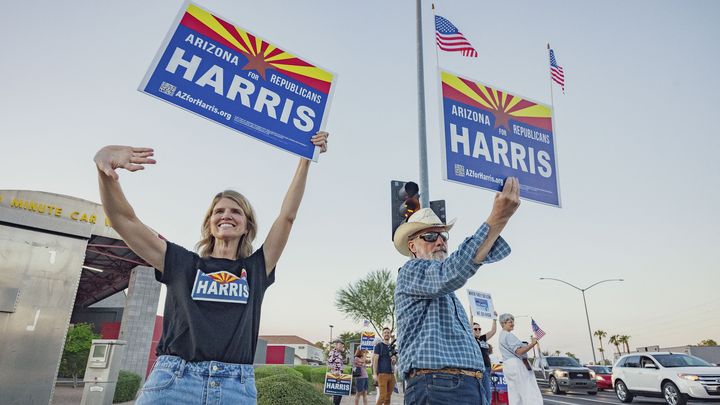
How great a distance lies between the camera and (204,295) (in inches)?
84.2

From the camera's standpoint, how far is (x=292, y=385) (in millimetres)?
7707

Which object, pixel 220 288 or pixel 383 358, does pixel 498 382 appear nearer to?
pixel 383 358

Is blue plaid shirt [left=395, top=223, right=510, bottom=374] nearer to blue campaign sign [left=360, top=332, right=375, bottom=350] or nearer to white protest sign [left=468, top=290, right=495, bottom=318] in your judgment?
white protest sign [left=468, top=290, right=495, bottom=318]

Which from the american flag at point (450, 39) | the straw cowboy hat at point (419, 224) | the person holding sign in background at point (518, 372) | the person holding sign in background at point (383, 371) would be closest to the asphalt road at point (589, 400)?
the person holding sign in background at point (383, 371)

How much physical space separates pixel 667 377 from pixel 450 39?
13.0 meters

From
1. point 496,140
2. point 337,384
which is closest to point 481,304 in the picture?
point 337,384

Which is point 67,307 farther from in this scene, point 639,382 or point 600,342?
point 600,342

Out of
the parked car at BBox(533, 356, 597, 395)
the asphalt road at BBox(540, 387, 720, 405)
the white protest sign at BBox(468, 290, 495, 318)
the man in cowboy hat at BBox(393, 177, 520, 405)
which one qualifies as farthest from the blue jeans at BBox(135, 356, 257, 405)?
the parked car at BBox(533, 356, 597, 395)

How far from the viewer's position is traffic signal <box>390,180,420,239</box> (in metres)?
6.68

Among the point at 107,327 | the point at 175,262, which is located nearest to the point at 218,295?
the point at 175,262

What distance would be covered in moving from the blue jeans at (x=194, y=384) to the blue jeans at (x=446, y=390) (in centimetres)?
100

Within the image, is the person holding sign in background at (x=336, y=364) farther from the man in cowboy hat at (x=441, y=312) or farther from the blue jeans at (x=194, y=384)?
the blue jeans at (x=194, y=384)

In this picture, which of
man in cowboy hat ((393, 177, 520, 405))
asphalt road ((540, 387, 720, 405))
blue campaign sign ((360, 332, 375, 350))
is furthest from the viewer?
asphalt road ((540, 387, 720, 405))

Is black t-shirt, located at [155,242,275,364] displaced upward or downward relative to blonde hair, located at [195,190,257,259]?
downward
